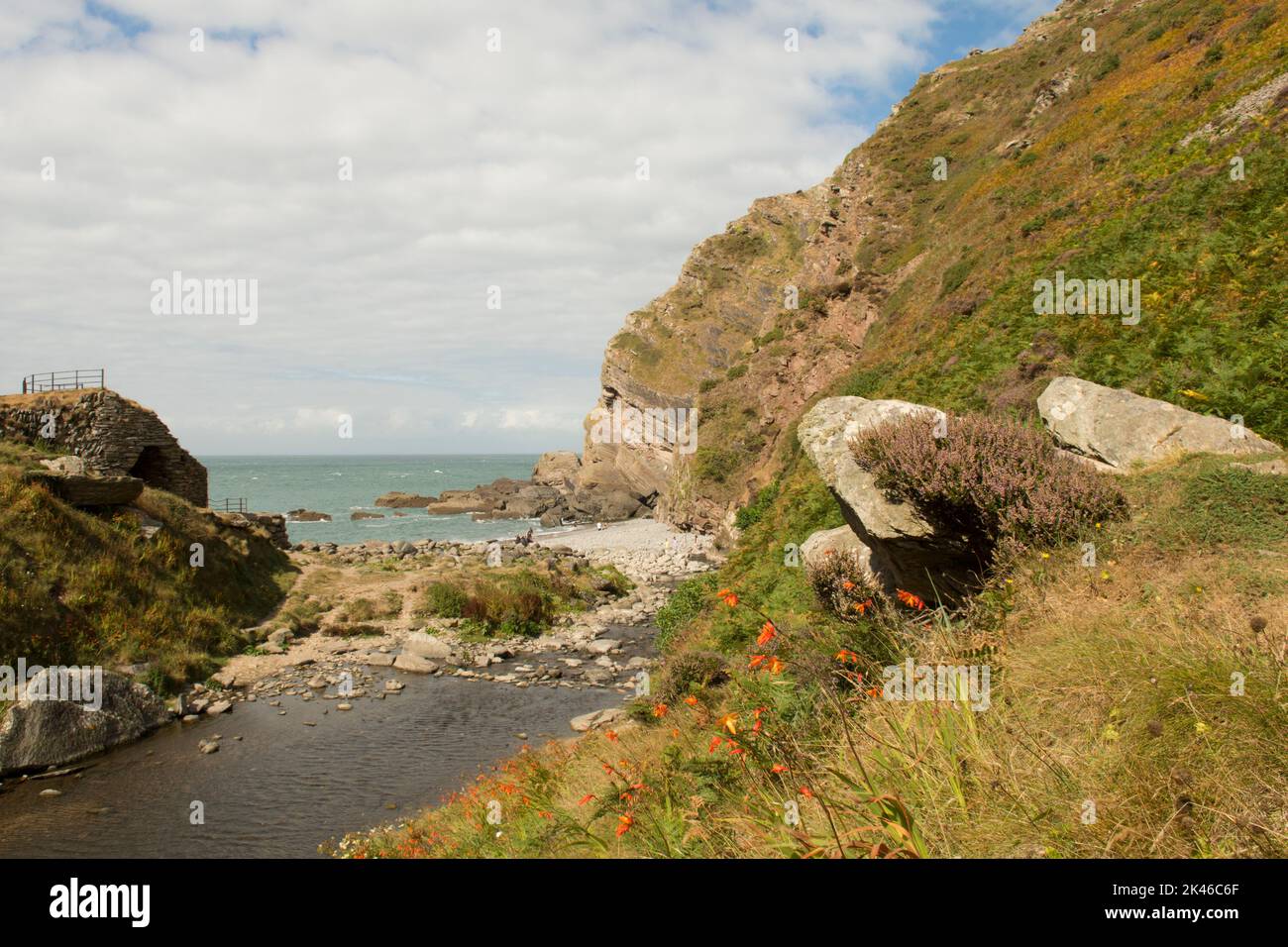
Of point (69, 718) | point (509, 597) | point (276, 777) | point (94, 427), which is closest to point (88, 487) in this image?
point (94, 427)

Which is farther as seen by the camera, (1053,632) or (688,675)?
(688,675)

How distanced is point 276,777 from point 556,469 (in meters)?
98.1

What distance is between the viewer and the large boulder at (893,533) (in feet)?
26.7

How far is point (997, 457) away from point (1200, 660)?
3.97 metres

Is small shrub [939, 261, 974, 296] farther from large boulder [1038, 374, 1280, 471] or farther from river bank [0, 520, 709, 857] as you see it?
river bank [0, 520, 709, 857]

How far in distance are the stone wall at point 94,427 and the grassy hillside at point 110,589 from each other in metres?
2.47

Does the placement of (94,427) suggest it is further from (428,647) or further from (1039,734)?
(1039,734)

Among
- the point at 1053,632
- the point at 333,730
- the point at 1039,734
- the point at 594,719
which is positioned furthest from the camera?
the point at 333,730

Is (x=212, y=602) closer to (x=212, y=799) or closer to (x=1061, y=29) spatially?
(x=212, y=799)

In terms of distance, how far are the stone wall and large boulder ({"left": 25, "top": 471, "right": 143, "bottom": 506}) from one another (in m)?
3.43

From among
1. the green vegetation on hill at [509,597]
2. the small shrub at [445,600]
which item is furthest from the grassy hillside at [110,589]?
the green vegetation on hill at [509,597]

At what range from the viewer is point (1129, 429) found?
967cm

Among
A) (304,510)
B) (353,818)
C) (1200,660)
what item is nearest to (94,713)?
(353,818)

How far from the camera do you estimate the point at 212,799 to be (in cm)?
1483
